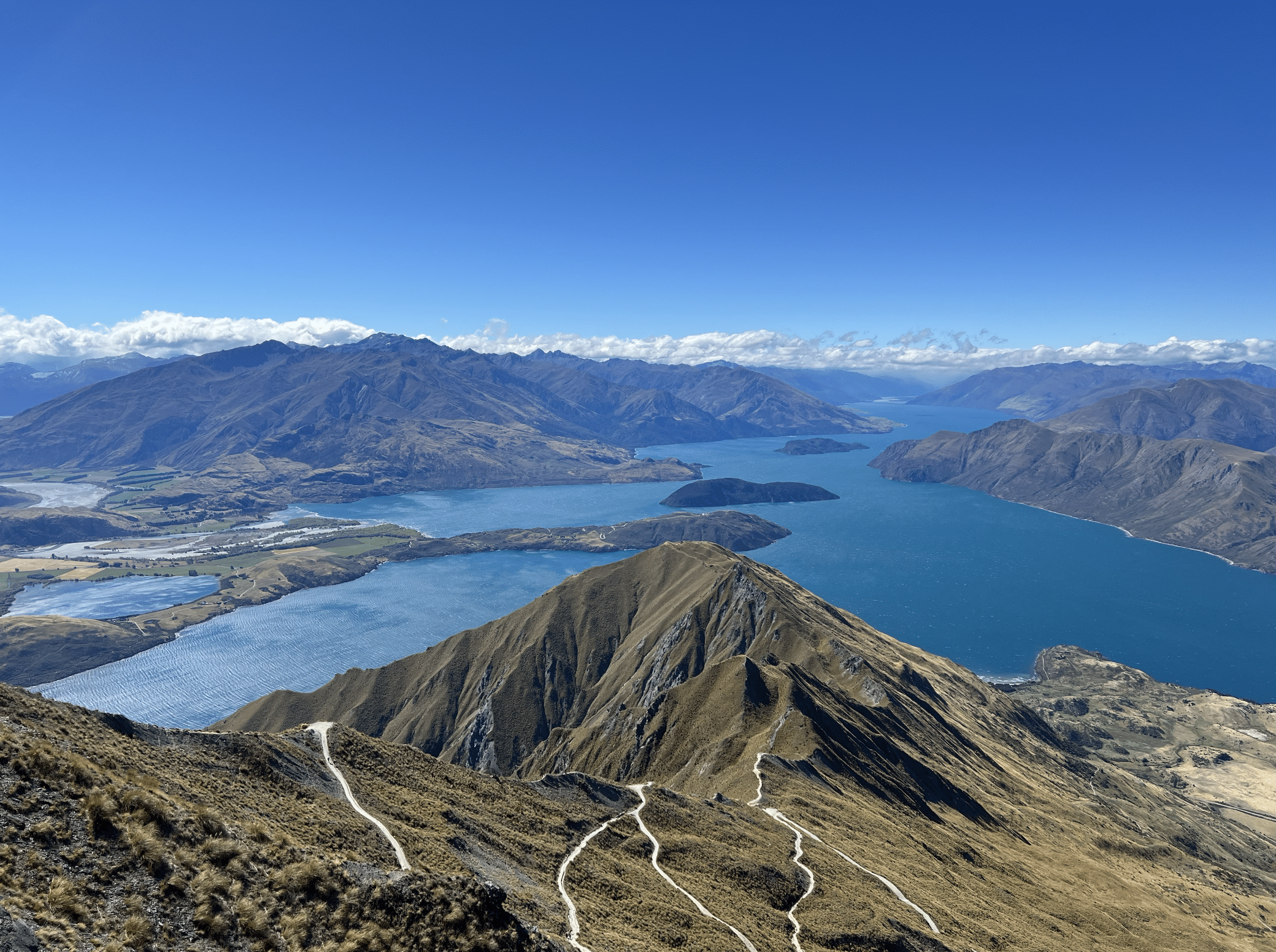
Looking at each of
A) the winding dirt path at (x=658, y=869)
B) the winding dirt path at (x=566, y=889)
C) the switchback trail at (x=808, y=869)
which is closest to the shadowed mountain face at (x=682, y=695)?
the switchback trail at (x=808, y=869)

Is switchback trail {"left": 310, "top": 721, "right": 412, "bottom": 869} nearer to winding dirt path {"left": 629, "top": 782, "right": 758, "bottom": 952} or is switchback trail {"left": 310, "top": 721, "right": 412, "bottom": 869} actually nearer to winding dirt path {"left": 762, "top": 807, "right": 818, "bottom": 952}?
winding dirt path {"left": 629, "top": 782, "right": 758, "bottom": 952}

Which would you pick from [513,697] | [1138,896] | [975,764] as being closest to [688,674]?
[513,697]

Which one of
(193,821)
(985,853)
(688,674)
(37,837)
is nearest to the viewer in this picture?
(37,837)

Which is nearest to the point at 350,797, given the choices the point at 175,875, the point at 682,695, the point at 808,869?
the point at 175,875

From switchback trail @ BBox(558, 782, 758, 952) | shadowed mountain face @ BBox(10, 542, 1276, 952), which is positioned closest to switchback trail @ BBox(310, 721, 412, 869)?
shadowed mountain face @ BBox(10, 542, 1276, 952)

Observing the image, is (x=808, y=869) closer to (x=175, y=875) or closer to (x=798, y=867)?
(x=798, y=867)

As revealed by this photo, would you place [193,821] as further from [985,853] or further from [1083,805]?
[1083,805]
